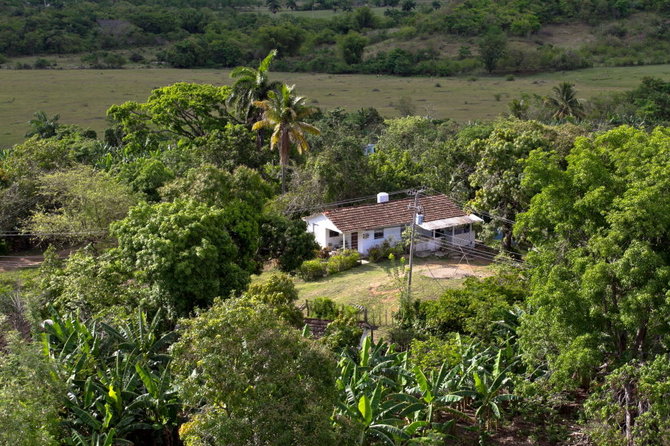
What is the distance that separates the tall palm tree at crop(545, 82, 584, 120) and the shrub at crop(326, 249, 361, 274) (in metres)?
31.0

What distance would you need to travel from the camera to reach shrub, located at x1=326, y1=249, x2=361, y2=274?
3278cm

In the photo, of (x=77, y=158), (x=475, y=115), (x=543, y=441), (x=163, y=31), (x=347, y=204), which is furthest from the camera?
(x=163, y=31)

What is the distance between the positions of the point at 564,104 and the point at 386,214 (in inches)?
1131

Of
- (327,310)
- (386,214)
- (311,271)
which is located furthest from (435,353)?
(386,214)

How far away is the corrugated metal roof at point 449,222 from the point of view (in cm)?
3454

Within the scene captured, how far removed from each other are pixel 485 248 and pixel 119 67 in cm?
7711

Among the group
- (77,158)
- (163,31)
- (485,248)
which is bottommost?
(485,248)

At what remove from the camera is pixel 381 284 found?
2995 cm

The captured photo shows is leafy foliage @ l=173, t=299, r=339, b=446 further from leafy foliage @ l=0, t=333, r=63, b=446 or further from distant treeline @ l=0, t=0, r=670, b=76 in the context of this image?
distant treeline @ l=0, t=0, r=670, b=76

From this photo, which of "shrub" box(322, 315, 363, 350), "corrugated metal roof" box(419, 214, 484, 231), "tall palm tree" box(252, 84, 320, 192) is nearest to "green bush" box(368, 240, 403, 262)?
"corrugated metal roof" box(419, 214, 484, 231)

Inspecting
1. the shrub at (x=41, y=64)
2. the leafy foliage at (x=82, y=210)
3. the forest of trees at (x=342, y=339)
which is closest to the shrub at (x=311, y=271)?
the forest of trees at (x=342, y=339)

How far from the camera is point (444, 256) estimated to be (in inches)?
1361

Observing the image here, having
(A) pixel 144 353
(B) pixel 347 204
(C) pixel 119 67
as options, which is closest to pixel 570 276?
(A) pixel 144 353

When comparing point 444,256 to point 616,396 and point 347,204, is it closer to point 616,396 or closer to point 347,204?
point 347,204
